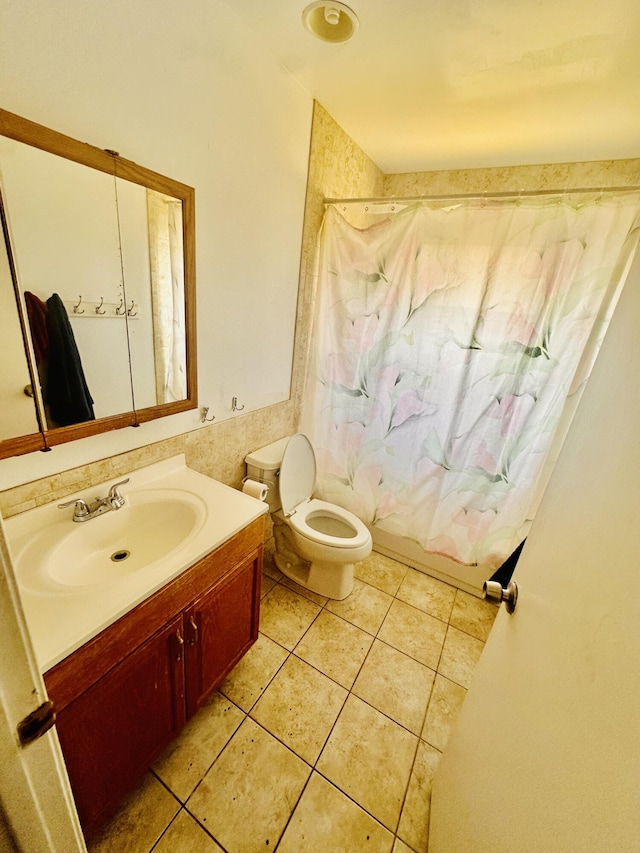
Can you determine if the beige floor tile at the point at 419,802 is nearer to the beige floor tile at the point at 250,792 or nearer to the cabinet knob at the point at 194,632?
the beige floor tile at the point at 250,792

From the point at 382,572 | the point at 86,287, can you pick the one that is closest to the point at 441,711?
the point at 382,572

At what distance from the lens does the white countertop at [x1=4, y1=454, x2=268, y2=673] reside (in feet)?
2.33

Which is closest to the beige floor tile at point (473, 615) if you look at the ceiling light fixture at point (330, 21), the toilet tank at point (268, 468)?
the toilet tank at point (268, 468)

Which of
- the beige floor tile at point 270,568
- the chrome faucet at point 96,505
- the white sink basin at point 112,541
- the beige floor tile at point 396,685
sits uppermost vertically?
the chrome faucet at point 96,505

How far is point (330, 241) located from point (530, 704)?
2.02 meters

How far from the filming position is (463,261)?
1.61m

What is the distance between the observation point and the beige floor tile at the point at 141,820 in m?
0.95

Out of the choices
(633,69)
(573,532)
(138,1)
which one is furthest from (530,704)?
(633,69)

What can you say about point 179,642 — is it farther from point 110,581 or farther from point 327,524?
point 327,524

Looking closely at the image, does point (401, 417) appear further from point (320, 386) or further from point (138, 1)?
point (138, 1)

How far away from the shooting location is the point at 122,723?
87cm

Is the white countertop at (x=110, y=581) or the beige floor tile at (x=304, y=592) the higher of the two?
the white countertop at (x=110, y=581)

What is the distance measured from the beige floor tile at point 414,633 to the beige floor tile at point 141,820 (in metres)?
1.01

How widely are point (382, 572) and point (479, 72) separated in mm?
2414
